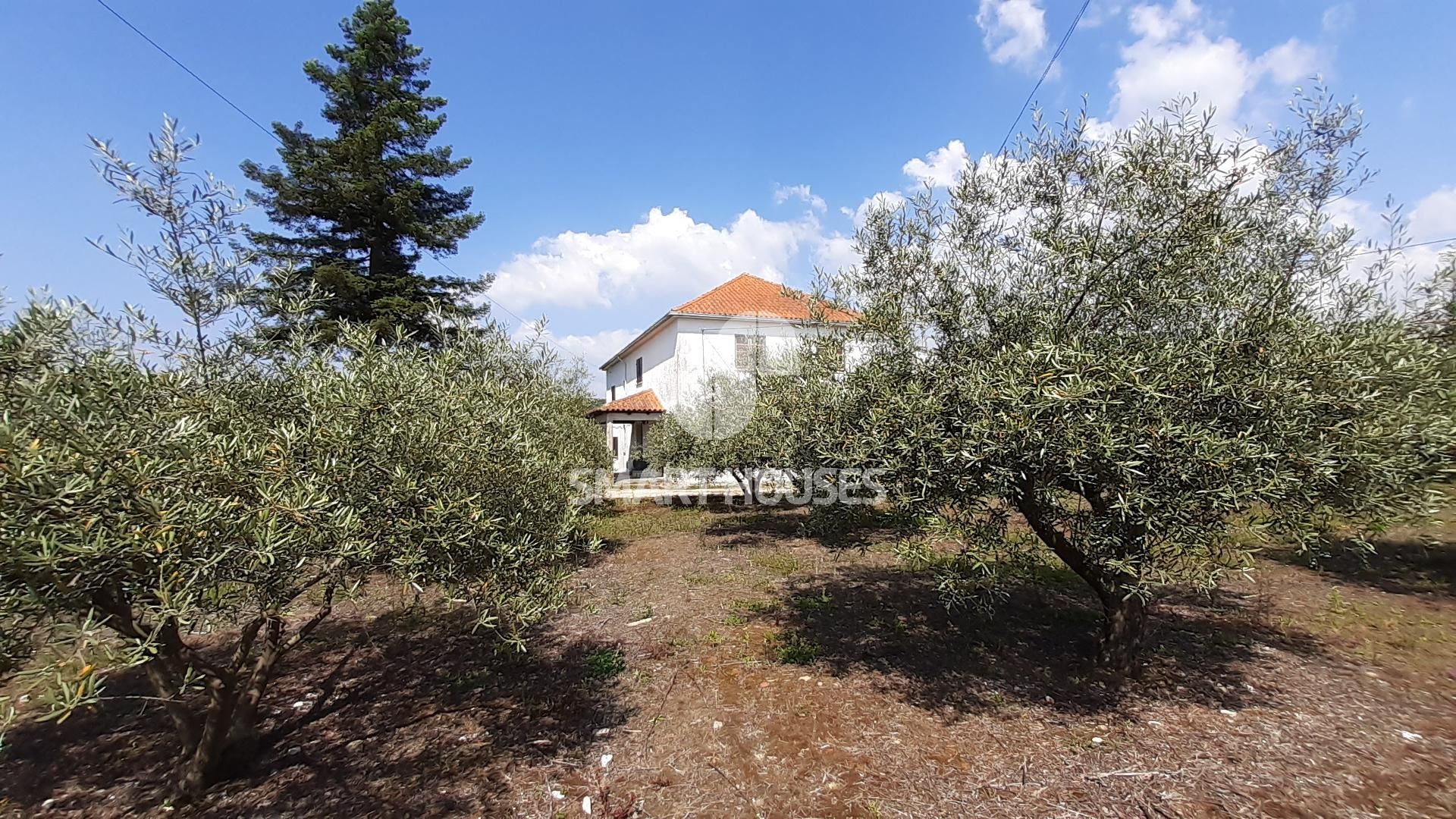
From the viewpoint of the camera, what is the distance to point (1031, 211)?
5.51m

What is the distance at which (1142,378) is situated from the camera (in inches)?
160

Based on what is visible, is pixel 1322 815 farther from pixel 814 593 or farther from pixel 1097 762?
pixel 814 593

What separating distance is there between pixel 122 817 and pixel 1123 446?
760cm

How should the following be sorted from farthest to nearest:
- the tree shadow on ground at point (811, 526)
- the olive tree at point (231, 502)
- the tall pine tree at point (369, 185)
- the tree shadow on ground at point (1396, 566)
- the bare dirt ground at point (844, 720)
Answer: the tall pine tree at point (369, 185) < the tree shadow on ground at point (1396, 566) < the tree shadow on ground at point (811, 526) < the bare dirt ground at point (844, 720) < the olive tree at point (231, 502)

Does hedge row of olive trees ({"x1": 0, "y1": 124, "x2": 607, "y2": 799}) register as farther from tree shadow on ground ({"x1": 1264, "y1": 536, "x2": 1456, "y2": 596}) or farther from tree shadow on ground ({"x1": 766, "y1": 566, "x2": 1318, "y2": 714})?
tree shadow on ground ({"x1": 1264, "y1": 536, "x2": 1456, "y2": 596})

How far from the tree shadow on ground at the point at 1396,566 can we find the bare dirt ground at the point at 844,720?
7.1 inches

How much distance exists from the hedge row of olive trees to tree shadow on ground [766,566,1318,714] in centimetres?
386

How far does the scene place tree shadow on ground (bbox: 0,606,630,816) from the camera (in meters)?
4.11

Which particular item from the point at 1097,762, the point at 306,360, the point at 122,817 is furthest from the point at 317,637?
the point at 1097,762

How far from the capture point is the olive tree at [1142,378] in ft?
12.8

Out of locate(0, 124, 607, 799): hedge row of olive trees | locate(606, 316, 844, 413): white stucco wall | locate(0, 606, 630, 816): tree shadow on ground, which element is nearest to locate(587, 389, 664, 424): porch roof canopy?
locate(606, 316, 844, 413): white stucco wall

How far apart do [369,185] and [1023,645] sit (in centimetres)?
1898

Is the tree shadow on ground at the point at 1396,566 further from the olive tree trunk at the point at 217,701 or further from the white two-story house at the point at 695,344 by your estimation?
the white two-story house at the point at 695,344

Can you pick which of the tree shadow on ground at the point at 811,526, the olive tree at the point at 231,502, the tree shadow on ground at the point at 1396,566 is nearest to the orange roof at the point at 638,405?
the tree shadow on ground at the point at 811,526
